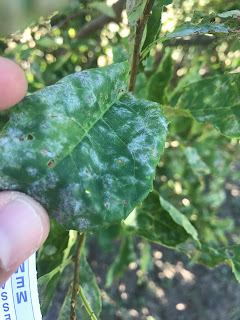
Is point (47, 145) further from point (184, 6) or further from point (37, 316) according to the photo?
point (184, 6)

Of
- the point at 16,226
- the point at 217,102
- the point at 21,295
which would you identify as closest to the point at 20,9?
the point at 16,226

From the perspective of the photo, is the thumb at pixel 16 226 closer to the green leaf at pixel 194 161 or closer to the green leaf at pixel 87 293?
the green leaf at pixel 87 293

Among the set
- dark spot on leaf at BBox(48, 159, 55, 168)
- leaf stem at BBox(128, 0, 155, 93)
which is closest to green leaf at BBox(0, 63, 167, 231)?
dark spot on leaf at BBox(48, 159, 55, 168)

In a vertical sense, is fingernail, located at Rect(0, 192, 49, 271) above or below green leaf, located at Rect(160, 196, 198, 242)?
above

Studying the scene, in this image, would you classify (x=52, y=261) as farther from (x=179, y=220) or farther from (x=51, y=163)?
(x=51, y=163)

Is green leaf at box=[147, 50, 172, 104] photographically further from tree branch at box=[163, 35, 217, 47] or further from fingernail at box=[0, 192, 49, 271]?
fingernail at box=[0, 192, 49, 271]

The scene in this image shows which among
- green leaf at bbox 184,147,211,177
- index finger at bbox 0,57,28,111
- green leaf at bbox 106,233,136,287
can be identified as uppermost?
index finger at bbox 0,57,28,111
